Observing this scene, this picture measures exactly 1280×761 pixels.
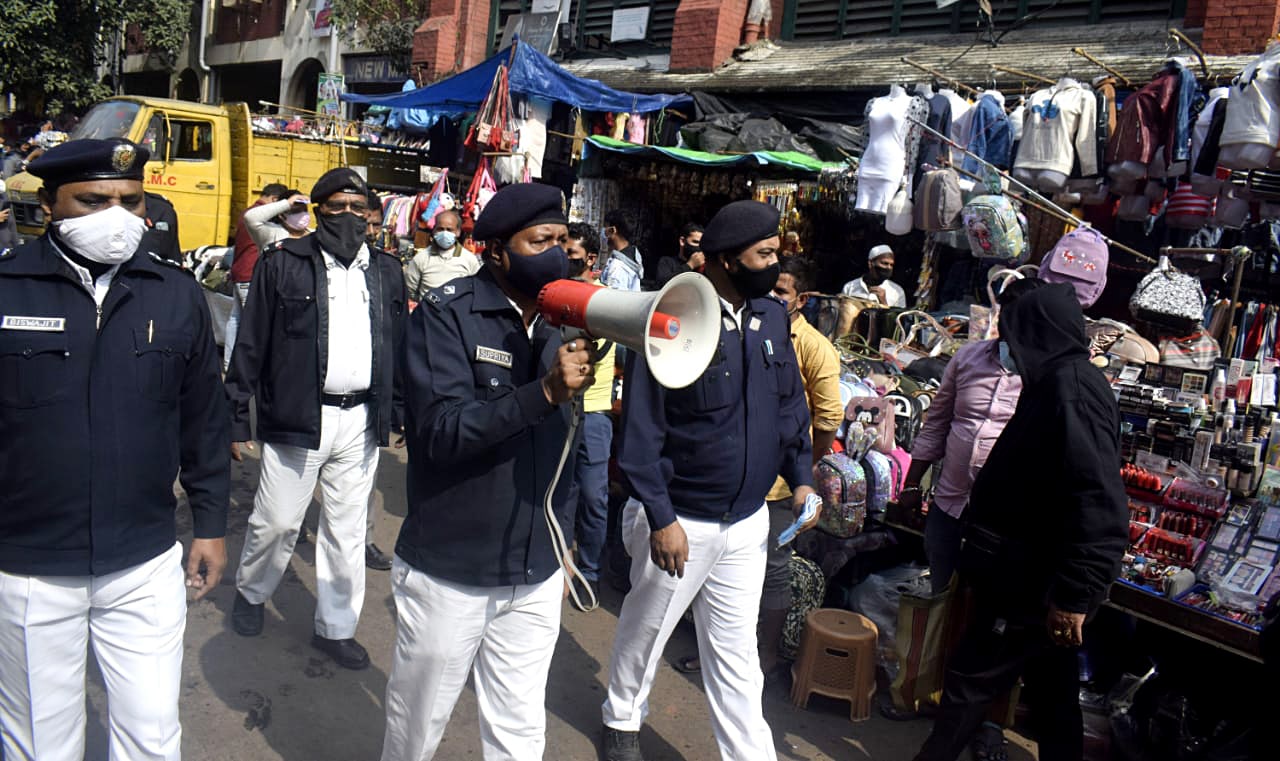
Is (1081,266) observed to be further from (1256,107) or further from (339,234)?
(339,234)

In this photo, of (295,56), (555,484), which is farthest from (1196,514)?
(295,56)

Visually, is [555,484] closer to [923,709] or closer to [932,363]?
[923,709]

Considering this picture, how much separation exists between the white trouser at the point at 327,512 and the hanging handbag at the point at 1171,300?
4.56m

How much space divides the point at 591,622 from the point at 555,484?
245cm

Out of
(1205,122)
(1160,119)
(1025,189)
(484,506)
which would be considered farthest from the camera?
(1160,119)

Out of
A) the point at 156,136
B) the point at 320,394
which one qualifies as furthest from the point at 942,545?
the point at 156,136

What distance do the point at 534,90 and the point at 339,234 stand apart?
6794mm

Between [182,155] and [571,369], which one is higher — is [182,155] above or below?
above

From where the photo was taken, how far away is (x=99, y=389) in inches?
89.8

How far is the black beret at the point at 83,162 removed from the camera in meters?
2.31

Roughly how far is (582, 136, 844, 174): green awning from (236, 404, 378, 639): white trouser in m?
5.55

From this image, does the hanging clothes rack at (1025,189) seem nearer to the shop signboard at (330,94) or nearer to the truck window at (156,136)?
the truck window at (156,136)

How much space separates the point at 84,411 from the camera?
89.1 inches

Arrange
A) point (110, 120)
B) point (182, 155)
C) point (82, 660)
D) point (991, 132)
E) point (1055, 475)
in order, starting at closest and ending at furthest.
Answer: point (82, 660), point (1055, 475), point (991, 132), point (110, 120), point (182, 155)
